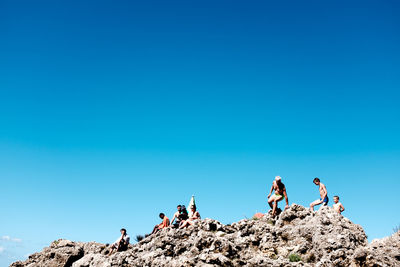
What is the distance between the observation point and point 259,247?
45.2 ft

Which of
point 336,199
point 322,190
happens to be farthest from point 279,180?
point 336,199

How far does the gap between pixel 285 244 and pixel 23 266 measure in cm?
1897

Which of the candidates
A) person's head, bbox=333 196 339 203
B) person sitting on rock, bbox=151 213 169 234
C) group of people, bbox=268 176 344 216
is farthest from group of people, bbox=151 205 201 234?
person's head, bbox=333 196 339 203

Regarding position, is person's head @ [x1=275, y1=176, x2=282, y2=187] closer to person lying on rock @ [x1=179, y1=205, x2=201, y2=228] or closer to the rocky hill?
the rocky hill

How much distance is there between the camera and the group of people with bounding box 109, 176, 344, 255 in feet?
51.0

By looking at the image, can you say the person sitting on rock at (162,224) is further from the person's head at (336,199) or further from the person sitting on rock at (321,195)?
the person's head at (336,199)

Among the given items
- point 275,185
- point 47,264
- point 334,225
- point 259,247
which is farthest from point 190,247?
point 47,264

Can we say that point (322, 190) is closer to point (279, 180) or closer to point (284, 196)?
point (284, 196)

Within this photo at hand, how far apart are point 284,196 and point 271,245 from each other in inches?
118

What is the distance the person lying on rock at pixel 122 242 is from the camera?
18.3 metres

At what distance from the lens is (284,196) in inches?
612

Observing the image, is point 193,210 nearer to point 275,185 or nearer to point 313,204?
point 275,185

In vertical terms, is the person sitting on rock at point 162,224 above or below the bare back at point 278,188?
below

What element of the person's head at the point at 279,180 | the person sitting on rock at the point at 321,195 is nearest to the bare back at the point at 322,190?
the person sitting on rock at the point at 321,195
